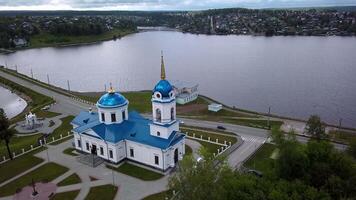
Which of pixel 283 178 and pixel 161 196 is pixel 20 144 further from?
pixel 283 178


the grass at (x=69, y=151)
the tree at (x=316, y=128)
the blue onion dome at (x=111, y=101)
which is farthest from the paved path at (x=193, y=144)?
the grass at (x=69, y=151)

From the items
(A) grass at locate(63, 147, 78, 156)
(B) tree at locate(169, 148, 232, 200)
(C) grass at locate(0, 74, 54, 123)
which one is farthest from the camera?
(C) grass at locate(0, 74, 54, 123)

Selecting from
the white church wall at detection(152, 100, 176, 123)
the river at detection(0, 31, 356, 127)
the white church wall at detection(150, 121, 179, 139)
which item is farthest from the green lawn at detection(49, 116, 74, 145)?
the river at detection(0, 31, 356, 127)

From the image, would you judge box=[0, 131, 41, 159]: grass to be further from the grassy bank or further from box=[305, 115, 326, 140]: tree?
box=[305, 115, 326, 140]: tree

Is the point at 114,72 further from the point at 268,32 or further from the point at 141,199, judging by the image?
the point at 268,32

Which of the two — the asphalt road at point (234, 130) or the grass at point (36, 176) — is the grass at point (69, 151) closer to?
the grass at point (36, 176)

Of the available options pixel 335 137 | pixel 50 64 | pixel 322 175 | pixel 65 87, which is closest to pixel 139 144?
pixel 322 175
